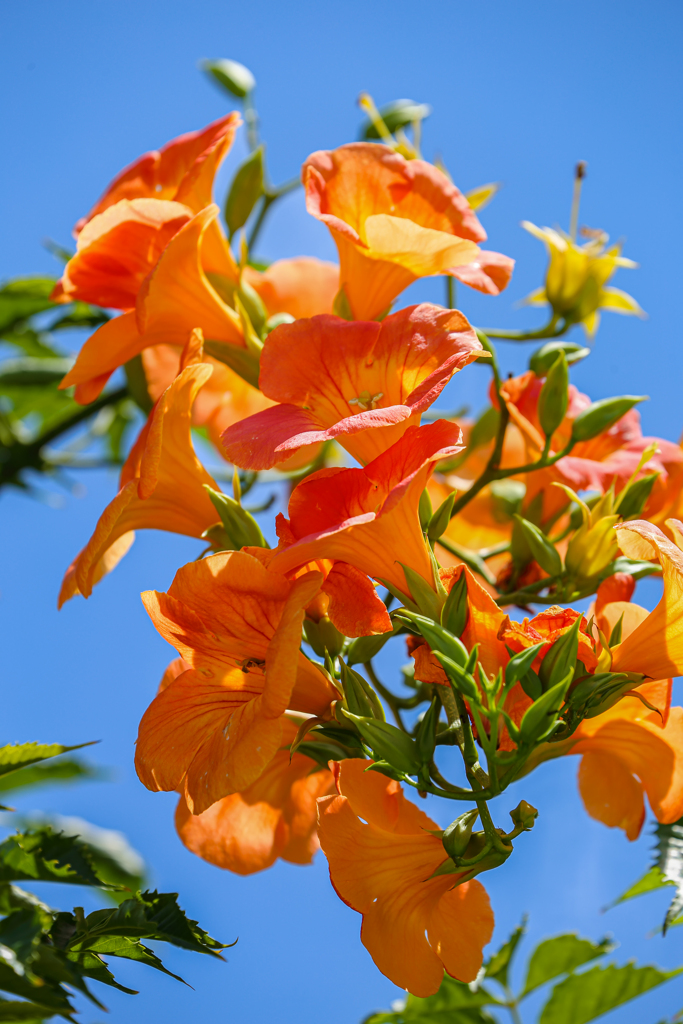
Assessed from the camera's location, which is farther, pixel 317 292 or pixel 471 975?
pixel 317 292

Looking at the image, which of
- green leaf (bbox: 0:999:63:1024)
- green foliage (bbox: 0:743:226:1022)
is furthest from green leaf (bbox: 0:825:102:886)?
green leaf (bbox: 0:999:63:1024)

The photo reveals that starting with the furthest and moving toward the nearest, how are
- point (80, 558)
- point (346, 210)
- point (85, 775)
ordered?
point (85, 775) → point (346, 210) → point (80, 558)

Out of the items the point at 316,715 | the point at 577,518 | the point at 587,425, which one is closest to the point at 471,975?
the point at 316,715

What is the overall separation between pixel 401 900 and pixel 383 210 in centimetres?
161

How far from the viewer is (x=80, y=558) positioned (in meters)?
1.92

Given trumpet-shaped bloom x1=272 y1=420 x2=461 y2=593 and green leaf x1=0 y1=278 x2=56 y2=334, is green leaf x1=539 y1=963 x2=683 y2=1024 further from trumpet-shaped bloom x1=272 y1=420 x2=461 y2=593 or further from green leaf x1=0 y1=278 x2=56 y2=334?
green leaf x1=0 y1=278 x2=56 y2=334

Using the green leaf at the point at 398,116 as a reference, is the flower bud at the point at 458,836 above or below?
below

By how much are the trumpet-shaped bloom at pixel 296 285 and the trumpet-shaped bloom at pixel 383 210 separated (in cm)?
75

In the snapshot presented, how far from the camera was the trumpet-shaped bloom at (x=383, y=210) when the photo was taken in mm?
2078

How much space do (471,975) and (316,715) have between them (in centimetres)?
57

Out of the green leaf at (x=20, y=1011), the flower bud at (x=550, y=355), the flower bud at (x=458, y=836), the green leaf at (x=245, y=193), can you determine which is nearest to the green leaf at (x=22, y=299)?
the green leaf at (x=245, y=193)

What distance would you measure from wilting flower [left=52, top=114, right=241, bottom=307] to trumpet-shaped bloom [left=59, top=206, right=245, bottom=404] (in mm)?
95

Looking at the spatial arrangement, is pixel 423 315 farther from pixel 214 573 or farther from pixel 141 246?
pixel 141 246

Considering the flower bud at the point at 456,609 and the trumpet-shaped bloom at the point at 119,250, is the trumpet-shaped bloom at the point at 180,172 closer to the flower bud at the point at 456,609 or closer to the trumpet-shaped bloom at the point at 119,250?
Result: the trumpet-shaped bloom at the point at 119,250
